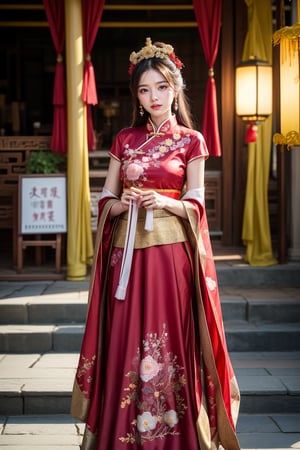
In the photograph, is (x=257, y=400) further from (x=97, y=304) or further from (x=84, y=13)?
(x=84, y=13)

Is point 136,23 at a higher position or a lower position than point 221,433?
higher

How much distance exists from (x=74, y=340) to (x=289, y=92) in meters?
2.89

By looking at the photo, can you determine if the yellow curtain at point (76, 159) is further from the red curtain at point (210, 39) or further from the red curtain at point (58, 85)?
the red curtain at point (210, 39)

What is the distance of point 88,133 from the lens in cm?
731

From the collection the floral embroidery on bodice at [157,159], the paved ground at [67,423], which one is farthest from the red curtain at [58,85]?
the floral embroidery on bodice at [157,159]

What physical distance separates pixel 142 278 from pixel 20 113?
28.7 feet

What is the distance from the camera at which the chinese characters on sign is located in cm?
724

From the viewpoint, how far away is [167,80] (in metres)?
3.43

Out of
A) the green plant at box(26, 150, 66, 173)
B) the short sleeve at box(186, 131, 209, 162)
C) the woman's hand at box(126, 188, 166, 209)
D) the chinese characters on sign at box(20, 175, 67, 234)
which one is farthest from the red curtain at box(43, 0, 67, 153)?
the woman's hand at box(126, 188, 166, 209)

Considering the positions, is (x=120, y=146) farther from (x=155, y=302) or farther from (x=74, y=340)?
(x=74, y=340)

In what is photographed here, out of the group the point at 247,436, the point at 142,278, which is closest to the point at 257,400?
the point at 247,436

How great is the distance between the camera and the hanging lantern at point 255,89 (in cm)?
689

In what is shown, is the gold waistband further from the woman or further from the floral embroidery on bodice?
the floral embroidery on bodice

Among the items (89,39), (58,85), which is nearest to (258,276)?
(58,85)
